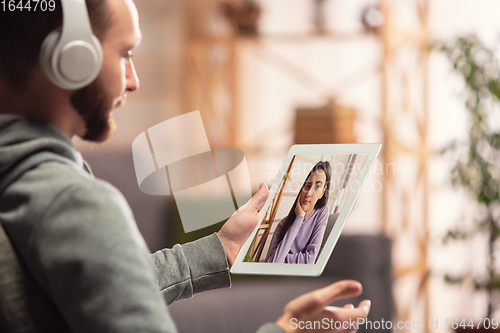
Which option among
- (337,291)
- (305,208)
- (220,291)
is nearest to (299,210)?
(305,208)

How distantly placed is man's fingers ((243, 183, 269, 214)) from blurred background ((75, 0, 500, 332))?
67cm

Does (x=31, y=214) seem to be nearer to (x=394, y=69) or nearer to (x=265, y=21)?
(x=394, y=69)

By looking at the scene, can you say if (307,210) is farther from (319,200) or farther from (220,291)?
(220,291)

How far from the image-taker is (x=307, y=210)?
0.54 metres

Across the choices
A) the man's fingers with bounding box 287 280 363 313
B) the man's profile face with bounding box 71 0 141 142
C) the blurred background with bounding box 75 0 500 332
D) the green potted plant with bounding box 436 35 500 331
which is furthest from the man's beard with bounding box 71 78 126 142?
the green potted plant with bounding box 436 35 500 331

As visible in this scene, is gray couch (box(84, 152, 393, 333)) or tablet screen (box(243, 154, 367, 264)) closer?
tablet screen (box(243, 154, 367, 264))

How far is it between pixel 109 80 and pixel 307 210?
0.89 ft

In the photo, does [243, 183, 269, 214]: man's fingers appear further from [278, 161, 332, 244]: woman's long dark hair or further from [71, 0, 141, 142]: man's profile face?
[71, 0, 141, 142]: man's profile face

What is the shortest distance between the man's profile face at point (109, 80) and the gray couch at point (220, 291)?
0.27 meters

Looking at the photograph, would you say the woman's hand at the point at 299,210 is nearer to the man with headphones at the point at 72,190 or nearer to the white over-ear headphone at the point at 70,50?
the man with headphones at the point at 72,190

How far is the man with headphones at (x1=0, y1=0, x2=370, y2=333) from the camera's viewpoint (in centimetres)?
28

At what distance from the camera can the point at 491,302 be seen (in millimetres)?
1591

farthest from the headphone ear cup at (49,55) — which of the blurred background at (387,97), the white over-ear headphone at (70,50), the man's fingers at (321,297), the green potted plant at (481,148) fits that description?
the green potted plant at (481,148)

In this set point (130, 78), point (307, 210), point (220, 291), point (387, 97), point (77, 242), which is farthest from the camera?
point (387, 97)
